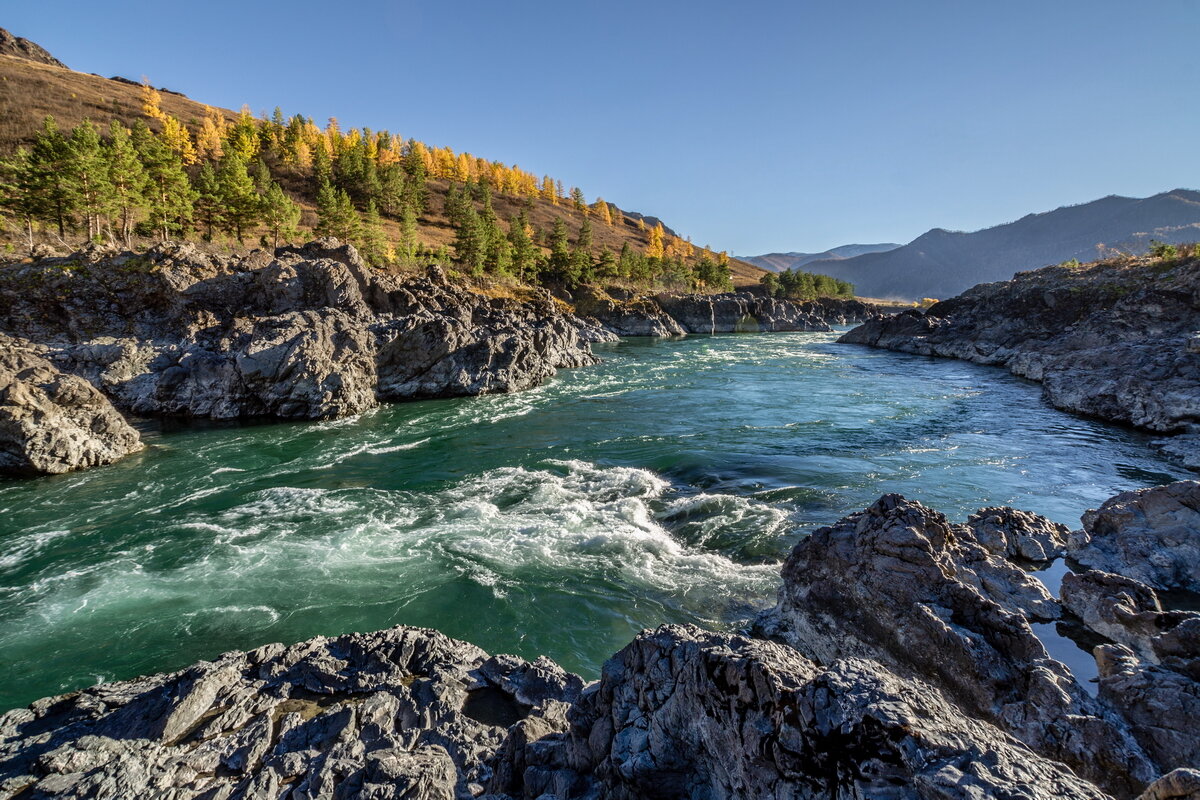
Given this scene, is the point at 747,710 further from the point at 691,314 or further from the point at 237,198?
the point at 691,314

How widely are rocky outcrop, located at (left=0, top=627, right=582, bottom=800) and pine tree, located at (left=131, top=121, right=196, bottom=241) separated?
6663 centimetres

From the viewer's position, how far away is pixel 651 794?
4.86 metres

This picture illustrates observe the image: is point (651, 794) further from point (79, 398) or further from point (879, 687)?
point (79, 398)

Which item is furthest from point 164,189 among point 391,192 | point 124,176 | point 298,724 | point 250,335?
point 298,724

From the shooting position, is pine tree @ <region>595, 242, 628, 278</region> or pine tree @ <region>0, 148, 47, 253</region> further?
pine tree @ <region>595, 242, 628, 278</region>

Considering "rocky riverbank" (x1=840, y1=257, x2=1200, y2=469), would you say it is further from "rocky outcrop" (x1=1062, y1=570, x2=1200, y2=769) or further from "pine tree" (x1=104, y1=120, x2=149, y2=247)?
"pine tree" (x1=104, y1=120, x2=149, y2=247)

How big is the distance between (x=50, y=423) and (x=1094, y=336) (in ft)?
223

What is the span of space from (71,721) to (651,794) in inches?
299

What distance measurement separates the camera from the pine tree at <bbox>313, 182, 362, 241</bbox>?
71.8m

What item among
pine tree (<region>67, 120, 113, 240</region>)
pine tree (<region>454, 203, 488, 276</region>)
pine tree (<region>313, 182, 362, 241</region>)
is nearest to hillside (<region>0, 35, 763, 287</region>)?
pine tree (<region>313, 182, 362, 241</region>)

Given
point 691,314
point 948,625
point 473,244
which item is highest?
point 473,244

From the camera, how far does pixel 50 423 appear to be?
20.5 meters

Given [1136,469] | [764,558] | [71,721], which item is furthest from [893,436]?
[71,721]

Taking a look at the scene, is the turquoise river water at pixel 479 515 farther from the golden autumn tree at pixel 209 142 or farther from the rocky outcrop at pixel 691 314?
the golden autumn tree at pixel 209 142
